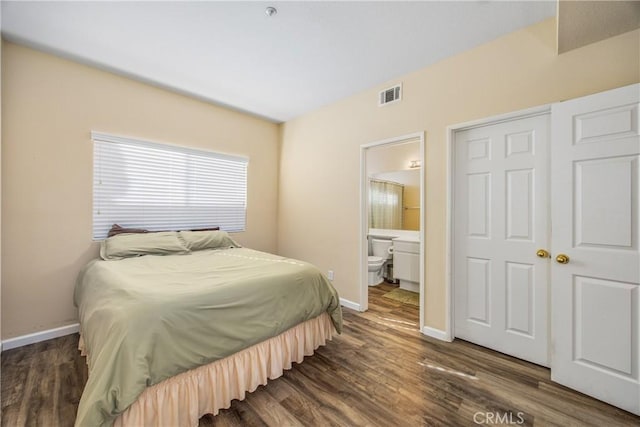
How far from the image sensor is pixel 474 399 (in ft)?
5.62

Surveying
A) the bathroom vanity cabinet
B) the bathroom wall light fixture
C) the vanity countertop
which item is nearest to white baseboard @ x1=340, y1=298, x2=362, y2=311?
the bathroom vanity cabinet

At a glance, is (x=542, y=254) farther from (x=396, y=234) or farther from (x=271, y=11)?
(x=271, y=11)

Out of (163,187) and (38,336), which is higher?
(163,187)

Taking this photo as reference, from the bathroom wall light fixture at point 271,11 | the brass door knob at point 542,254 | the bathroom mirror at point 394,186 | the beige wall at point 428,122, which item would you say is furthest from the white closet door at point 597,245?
the bathroom mirror at point 394,186

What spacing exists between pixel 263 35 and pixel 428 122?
169 centimetres

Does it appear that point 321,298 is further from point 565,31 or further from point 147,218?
point 565,31

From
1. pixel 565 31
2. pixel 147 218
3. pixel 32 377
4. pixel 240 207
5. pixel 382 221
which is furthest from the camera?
pixel 382 221

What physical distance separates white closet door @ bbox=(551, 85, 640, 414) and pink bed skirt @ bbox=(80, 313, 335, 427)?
6.10 ft

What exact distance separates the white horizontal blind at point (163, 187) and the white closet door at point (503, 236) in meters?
2.87

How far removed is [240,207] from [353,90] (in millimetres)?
2217

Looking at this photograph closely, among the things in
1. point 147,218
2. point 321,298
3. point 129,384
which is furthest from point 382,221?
point 129,384

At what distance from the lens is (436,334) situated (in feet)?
8.24

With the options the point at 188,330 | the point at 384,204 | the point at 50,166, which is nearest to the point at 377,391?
the point at 188,330

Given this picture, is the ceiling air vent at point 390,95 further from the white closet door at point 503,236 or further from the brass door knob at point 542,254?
the brass door knob at point 542,254
